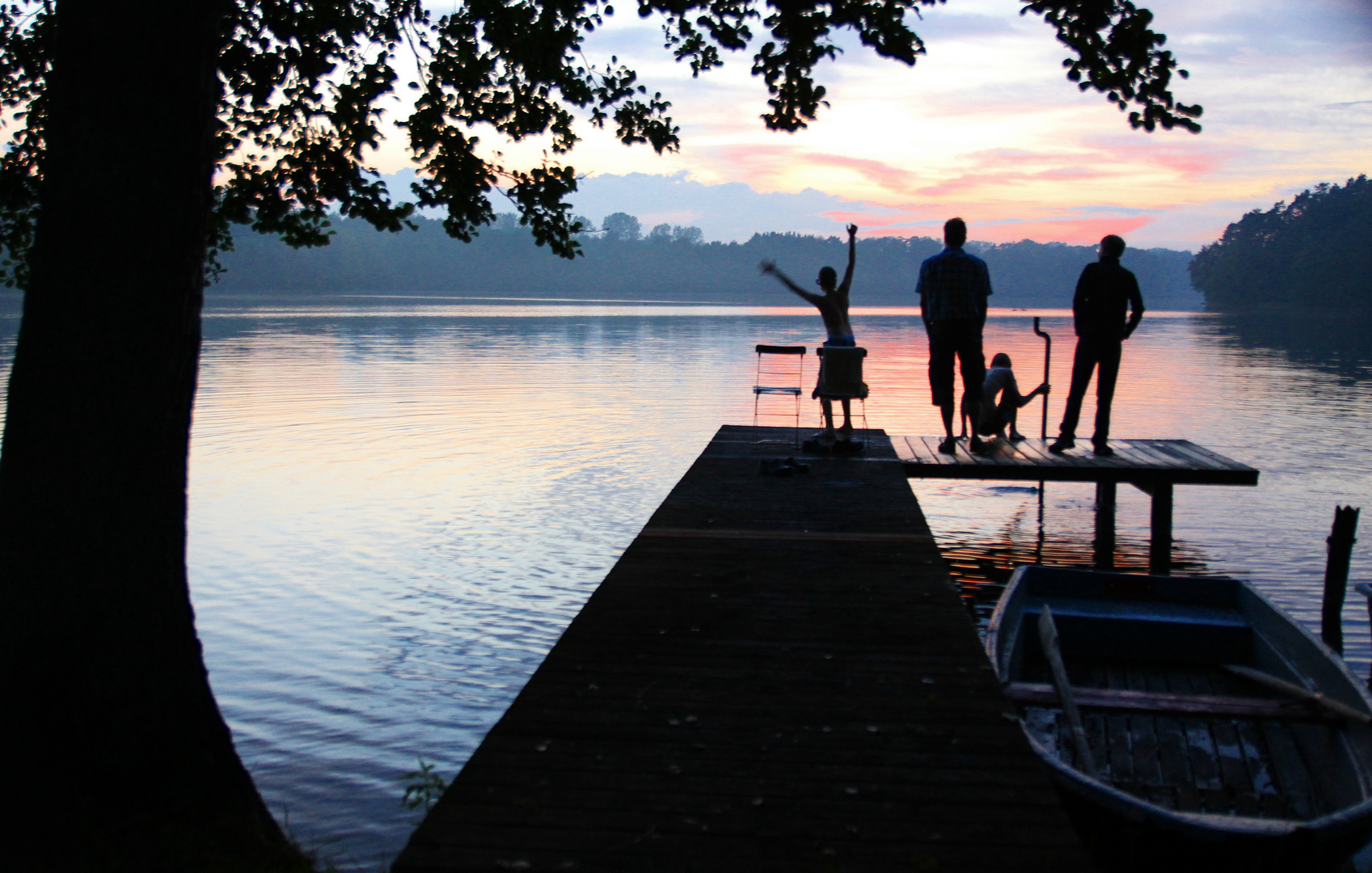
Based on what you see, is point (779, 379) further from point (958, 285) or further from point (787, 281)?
point (958, 285)

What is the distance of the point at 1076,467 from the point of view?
10.2 meters

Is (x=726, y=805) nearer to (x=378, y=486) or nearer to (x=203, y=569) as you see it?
(x=203, y=569)

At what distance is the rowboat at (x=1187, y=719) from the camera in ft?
12.0

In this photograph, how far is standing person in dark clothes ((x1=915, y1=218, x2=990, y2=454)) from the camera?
366 inches

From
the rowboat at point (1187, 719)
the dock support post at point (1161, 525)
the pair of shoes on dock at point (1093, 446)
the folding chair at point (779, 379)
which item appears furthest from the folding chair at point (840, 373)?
the rowboat at point (1187, 719)

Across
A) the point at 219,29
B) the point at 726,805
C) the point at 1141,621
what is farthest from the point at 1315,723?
the point at 219,29

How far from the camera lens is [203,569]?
32.2 feet

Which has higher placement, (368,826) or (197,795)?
Answer: (197,795)

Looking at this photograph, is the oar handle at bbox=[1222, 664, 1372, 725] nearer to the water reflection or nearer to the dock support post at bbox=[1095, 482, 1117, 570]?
the dock support post at bbox=[1095, 482, 1117, 570]

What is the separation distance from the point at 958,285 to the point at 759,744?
650cm

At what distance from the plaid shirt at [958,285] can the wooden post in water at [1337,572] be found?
3.22m

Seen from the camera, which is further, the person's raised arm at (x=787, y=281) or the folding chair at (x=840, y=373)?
the folding chair at (x=840, y=373)

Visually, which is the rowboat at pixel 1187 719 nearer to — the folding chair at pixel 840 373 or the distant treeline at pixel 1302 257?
the folding chair at pixel 840 373

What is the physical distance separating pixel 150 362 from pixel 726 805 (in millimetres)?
2349
